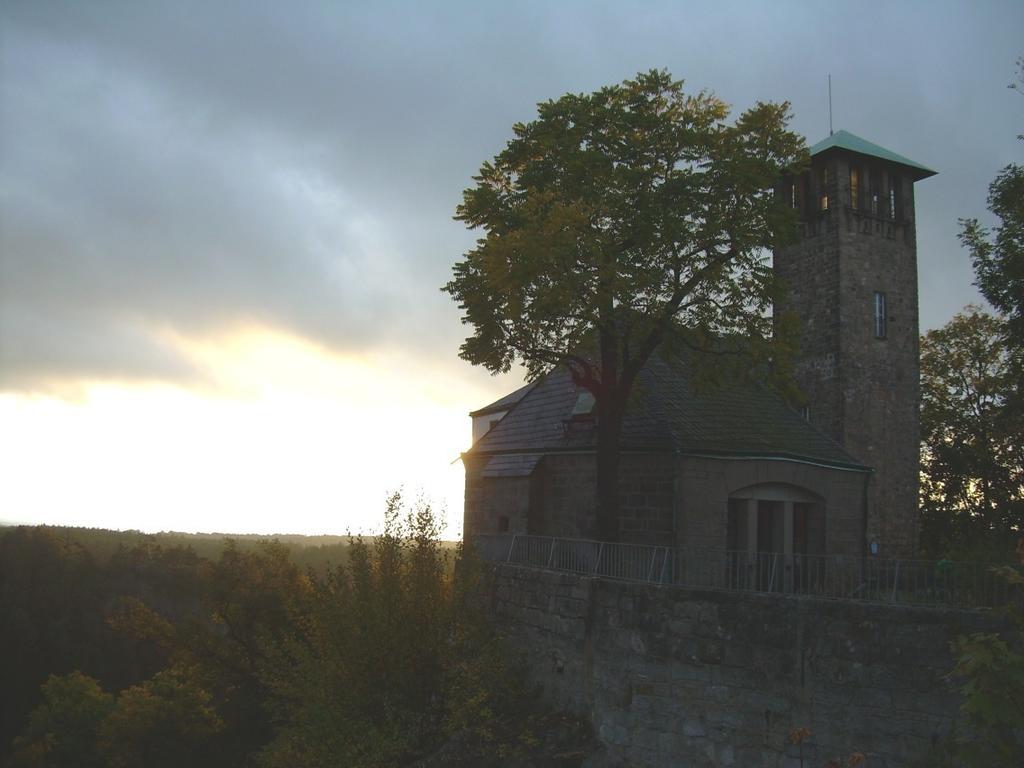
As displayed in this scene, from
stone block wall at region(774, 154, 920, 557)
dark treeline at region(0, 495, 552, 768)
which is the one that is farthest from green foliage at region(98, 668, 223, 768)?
stone block wall at region(774, 154, 920, 557)

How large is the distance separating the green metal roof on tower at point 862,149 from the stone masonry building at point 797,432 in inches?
3.8

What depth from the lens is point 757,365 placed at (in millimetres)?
19734

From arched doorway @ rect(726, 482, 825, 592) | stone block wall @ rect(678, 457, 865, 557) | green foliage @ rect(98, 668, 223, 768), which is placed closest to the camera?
stone block wall @ rect(678, 457, 865, 557)

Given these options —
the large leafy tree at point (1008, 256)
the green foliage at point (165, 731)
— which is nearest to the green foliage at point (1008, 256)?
the large leafy tree at point (1008, 256)

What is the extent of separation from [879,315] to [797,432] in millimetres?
9999

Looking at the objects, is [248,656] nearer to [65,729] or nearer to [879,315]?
[65,729]

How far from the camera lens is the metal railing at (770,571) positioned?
38.9 ft

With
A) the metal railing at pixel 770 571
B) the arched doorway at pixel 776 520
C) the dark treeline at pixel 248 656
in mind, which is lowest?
the dark treeline at pixel 248 656

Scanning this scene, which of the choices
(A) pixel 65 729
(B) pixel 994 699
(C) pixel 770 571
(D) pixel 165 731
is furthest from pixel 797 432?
(A) pixel 65 729

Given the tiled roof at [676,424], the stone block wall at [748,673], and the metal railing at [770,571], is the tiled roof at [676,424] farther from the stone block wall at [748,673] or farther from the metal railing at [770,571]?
the stone block wall at [748,673]

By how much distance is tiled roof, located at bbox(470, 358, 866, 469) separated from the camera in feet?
73.8

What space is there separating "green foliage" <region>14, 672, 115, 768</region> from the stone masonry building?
2600 cm

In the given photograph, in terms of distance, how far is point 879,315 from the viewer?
109 feet

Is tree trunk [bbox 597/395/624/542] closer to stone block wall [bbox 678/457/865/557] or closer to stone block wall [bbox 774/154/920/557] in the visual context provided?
stone block wall [bbox 678/457/865/557]
